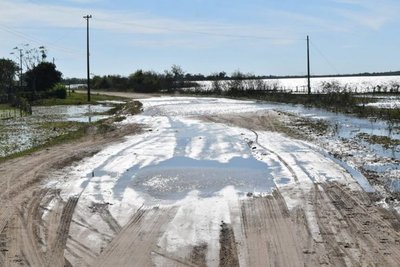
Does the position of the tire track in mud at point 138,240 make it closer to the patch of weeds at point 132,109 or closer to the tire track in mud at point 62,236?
the tire track in mud at point 62,236

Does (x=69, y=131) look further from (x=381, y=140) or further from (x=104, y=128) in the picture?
(x=381, y=140)

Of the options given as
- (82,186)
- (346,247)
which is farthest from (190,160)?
(346,247)

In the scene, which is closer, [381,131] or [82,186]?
[82,186]

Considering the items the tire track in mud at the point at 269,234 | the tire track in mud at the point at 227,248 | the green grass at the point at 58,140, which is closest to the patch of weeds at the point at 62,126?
the green grass at the point at 58,140

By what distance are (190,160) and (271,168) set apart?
2.73 m

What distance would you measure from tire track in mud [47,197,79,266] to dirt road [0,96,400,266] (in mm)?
18

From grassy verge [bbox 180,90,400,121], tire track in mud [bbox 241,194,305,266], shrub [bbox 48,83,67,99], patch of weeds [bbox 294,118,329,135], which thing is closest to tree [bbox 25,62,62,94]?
shrub [bbox 48,83,67,99]

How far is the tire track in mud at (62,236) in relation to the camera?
282 inches

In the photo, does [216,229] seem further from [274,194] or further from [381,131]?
[381,131]

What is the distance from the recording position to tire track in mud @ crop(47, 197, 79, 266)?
7160 mm

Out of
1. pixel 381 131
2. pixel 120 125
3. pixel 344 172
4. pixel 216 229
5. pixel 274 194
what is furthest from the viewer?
pixel 120 125

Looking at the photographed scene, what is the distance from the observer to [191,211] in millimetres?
9711

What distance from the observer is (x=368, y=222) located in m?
8.80

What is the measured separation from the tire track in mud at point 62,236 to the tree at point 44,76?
201ft
